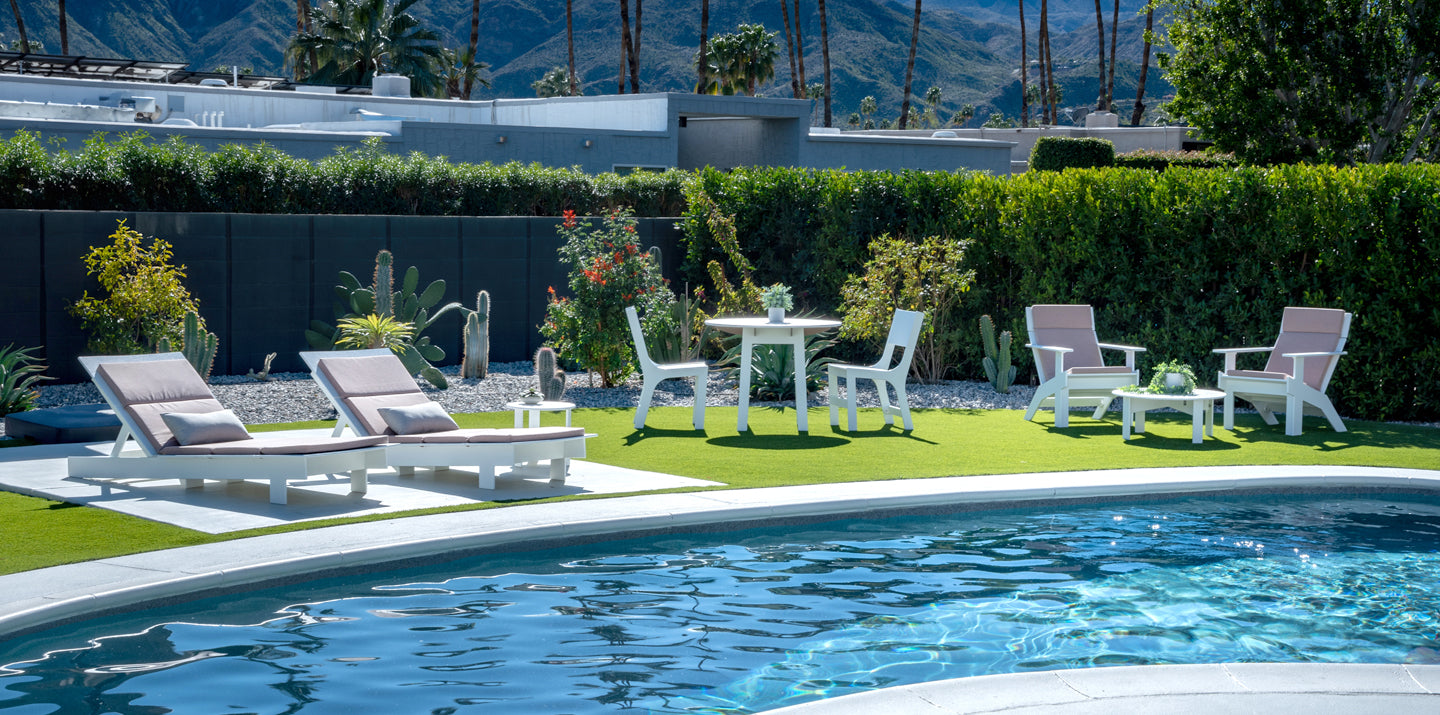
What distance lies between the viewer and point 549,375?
12625 mm

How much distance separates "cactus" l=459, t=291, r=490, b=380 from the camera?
14617 millimetres

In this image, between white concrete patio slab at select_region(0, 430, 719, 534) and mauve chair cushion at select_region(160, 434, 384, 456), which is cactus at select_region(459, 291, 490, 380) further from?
mauve chair cushion at select_region(160, 434, 384, 456)

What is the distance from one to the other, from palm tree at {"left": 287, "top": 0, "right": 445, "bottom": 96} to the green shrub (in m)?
22.5

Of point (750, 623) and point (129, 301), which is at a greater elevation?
point (129, 301)

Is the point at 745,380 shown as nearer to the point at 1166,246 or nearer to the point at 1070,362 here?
the point at 1070,362

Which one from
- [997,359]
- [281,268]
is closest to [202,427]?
[281,268]

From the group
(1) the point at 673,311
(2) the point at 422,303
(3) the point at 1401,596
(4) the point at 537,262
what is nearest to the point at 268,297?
(2) the point at 422,303

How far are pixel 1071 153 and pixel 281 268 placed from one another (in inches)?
956

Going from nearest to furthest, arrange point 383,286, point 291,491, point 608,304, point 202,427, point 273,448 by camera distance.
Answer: point 273,448
point 202,427
point 291,491
point 383,286
point 608,304

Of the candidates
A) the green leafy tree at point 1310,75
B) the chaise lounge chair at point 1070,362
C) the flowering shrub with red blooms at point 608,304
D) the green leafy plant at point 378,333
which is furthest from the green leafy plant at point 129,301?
the green leafy tree at point 1310,75

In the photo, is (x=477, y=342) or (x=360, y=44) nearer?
(x=477, y=342)

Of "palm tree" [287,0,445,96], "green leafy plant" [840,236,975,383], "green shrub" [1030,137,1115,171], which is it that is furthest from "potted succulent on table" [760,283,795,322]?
"palm tree" [287,0,445,96]

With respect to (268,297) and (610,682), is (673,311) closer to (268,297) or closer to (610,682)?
Answer: (268,297)

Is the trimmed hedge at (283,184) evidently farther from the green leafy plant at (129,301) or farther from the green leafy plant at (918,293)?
the green leafy plant at (918,293)
